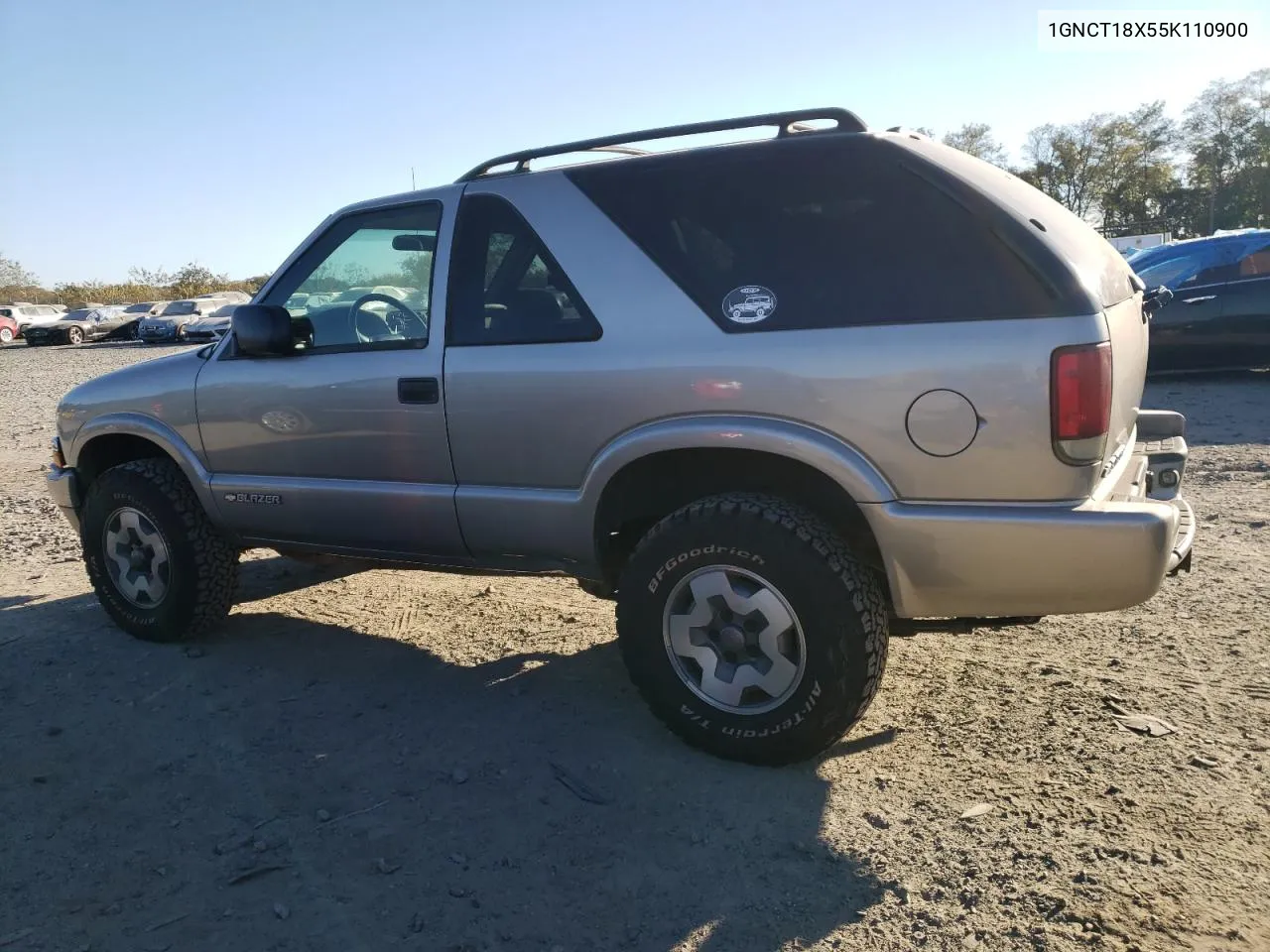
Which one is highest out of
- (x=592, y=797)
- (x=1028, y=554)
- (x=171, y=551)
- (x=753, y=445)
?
(x=753, y=445)

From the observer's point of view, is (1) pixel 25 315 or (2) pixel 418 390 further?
(1) pixel 25 315

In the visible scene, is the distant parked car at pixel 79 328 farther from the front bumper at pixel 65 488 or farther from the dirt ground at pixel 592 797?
the dirt ground at pixel 592 797

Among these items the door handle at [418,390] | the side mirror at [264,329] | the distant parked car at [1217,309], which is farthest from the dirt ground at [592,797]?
→ the distant parked car at [1217,309]

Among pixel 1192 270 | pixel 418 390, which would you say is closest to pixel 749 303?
pixel 418 390

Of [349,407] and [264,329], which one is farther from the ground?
[264,329]

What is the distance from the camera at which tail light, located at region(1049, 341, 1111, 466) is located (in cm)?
261

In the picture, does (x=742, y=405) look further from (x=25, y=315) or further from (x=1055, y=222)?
(x=25, y=315)

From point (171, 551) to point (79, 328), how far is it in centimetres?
3803

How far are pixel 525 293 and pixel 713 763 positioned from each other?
5.88 ft

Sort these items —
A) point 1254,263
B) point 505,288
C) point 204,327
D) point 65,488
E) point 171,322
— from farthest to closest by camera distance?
point 171,322 < point 204,327 < point 1254,263 < point 65,488 < point 505,288

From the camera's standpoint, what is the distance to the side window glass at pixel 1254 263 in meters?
10.2

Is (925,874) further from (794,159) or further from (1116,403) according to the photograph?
(794,159)

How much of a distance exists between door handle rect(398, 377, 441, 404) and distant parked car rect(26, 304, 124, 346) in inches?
1534

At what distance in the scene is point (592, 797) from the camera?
307 centimetres
